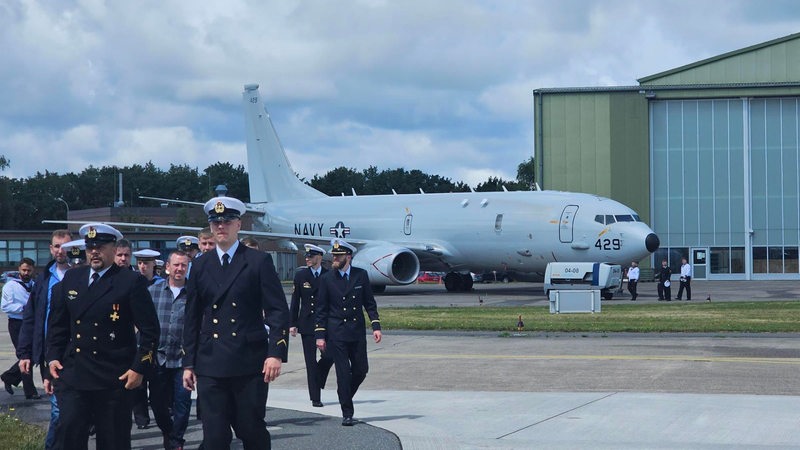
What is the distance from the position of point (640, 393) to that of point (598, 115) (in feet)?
169

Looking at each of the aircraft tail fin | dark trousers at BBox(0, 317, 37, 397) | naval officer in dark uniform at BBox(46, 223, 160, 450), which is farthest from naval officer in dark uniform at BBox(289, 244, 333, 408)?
the aircraft tail fin

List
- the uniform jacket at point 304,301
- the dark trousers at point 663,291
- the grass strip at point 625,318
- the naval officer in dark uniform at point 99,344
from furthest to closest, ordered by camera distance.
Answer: the dark trousers at point 663,291, the grass strip at point 625,318, the uniform jacket at point 304,301, the naval officer in dark uniform at point 99,344

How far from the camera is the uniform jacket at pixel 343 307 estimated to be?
481 inches

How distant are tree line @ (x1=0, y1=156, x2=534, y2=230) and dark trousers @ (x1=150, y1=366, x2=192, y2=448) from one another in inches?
4513

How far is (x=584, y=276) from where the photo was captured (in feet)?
123

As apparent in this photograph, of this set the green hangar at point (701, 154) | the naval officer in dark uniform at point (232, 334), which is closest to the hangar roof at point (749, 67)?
the green hangar at point (701, 154)

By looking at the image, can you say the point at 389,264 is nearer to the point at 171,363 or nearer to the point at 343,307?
the point at 343,307

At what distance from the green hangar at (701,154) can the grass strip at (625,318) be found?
2979 cm

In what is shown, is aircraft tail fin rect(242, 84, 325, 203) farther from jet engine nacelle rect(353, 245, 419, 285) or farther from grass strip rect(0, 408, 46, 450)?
grass strip rect(0, 408, 46, 450)

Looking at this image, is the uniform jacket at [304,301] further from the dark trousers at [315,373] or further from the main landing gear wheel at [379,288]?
the main landing gear wheel at [379,288]

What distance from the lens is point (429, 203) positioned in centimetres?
4500

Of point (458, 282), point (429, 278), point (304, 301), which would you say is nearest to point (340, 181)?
point (429, 278)

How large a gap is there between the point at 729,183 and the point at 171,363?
2244 inches

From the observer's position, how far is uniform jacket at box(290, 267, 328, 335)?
541 inches
